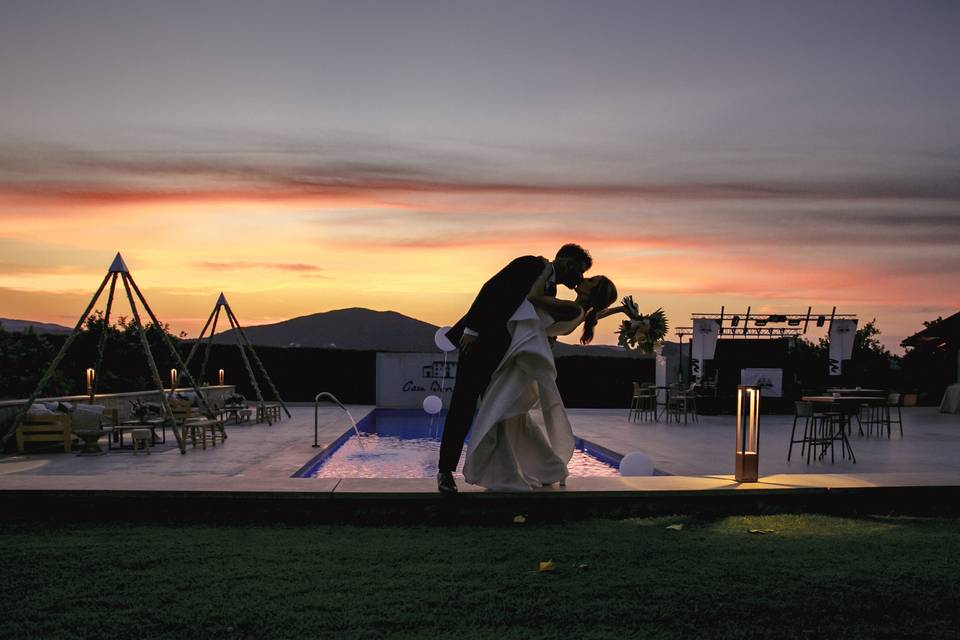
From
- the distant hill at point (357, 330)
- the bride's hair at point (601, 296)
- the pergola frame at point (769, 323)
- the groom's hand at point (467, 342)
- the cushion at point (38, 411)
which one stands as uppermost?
the distant hill at point (357, 330)

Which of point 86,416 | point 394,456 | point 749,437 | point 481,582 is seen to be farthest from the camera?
point 394,456

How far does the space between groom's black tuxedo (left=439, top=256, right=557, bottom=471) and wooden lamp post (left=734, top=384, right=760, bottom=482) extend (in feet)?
7.02

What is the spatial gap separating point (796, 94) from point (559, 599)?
11607 millimetres

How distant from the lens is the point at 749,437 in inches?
260

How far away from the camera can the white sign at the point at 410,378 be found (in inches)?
Answer: 866

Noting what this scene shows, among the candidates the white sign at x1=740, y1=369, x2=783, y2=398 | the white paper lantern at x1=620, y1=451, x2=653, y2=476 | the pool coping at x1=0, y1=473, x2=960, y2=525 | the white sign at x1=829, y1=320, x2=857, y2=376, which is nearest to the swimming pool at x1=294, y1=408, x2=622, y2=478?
the white paper lantern at x1=620, y1=451, x2=653, y2=476

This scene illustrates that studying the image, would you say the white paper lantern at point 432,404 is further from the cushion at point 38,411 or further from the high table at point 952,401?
the high table at point 952,401

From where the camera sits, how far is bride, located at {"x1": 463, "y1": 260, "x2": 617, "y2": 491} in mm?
5762

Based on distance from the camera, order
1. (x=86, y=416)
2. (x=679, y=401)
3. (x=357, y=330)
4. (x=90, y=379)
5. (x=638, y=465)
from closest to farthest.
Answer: (x=638, y=465) → (x=86, y=416) → (x=90, y=379) → (x=679, y=401) → (x=357, y=330)

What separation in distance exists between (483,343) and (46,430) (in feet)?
27.1

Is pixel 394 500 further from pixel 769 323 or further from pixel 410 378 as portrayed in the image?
pixel 769 323

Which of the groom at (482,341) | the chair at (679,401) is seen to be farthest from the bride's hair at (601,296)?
the chair at (679,401)

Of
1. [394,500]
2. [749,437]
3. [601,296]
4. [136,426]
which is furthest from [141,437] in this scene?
[749,437]

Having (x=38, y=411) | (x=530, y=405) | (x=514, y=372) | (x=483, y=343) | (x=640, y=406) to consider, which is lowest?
(x=640, y=406)
